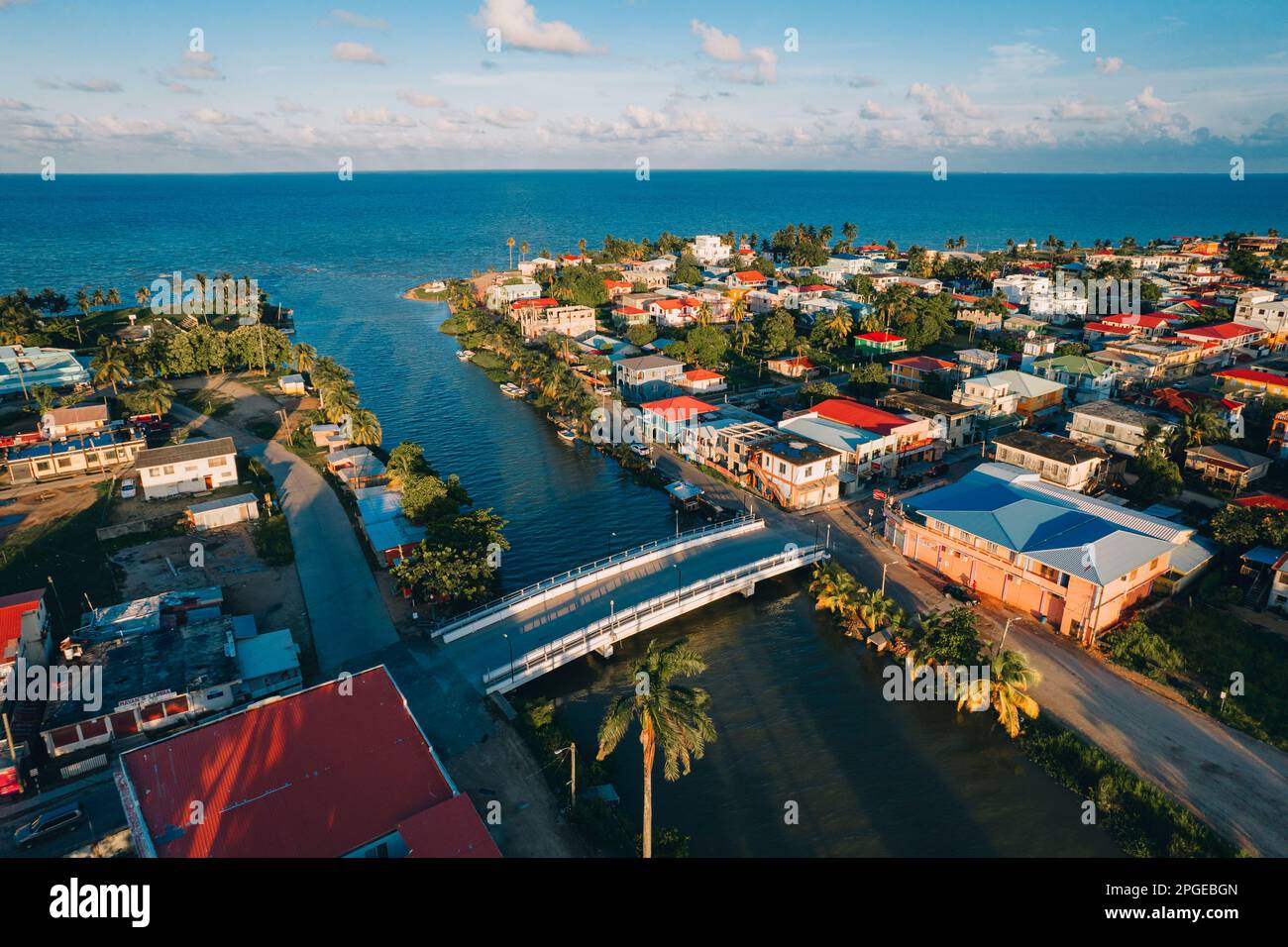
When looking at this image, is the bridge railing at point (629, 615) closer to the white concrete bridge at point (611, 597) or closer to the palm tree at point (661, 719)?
the white concrete bridge at point (611, 597)

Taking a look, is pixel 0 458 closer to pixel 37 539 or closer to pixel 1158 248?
pixel 37 539

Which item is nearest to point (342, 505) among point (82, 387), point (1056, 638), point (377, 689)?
point (377, 689)

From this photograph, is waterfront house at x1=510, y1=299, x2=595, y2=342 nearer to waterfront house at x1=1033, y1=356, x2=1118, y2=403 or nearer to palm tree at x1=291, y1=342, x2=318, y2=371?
palm tree at x1=291, y1=342, x2=318, y2=371

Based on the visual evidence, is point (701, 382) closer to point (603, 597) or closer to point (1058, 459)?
point (1058, 459)

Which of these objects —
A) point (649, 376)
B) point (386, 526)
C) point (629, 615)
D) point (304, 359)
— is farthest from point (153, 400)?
point (629, 615)

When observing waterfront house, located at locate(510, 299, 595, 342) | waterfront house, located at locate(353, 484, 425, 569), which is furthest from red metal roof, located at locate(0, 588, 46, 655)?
waterfront house, located at locate(510, 299, 595, 342)

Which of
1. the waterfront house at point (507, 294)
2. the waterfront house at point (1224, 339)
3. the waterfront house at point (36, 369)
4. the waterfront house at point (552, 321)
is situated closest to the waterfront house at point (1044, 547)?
the waterfront house at point (1224, 339)
